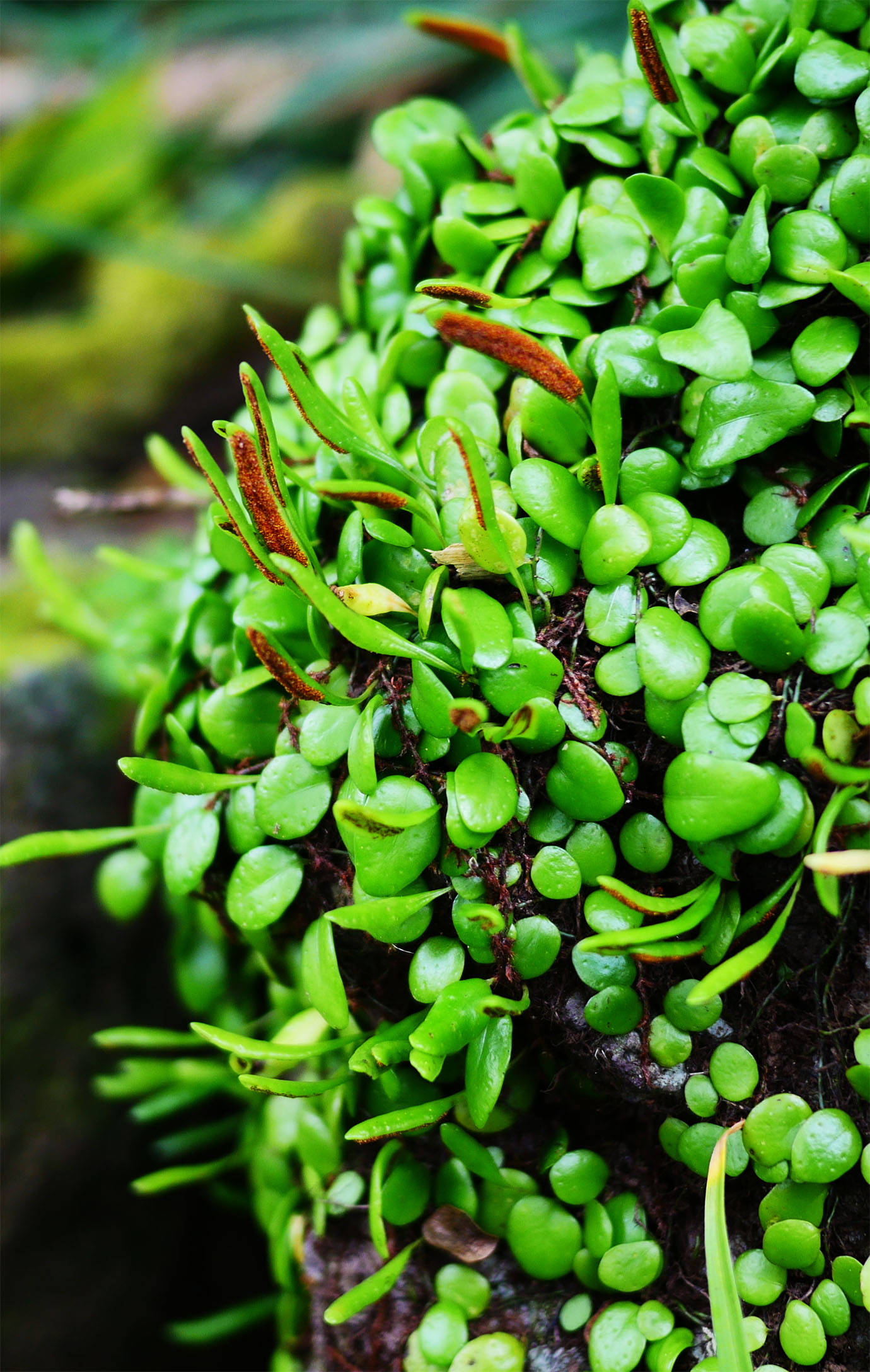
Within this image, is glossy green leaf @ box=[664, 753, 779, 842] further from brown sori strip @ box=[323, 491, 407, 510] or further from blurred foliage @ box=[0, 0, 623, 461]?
blurred foliage @ box=[0, 0, 623, 461]

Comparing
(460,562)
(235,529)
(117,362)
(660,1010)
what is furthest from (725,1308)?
(117,362)

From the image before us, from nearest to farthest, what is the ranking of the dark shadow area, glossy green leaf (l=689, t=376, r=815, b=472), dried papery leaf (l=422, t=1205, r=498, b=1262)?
glossy green leaf (l=689, t=376, r=815, b=472) < dried papery leaf (l=422, t=1205, r=498, b=1262) < the dark shadow area

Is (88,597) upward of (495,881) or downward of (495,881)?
downward

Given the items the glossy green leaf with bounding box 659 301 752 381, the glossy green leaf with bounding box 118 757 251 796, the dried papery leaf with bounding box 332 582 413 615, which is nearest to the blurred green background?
the glossy green leaf with bounding box 118 757 251 796

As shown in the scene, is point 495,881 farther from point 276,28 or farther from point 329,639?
point 276,28

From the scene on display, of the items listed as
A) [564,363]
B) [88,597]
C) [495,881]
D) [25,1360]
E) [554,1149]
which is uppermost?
[564,363]

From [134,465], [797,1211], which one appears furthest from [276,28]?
[797,1211]

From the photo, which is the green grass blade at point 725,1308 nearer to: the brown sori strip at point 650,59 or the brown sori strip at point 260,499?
the brown sori strip at point 260,499
